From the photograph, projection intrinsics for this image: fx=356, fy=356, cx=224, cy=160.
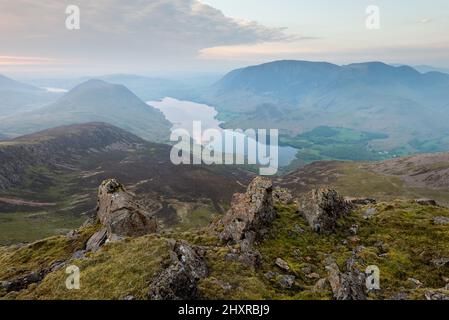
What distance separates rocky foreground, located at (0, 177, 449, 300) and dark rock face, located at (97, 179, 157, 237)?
172 mm

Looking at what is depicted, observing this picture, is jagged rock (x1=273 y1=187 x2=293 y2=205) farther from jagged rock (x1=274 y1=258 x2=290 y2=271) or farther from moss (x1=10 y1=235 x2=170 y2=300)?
moss (x1=10 y1=235 x2=170 y2=300)

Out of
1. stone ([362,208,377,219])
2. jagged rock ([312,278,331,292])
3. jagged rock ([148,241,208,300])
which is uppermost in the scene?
jagged rock ([148,241,208,300])

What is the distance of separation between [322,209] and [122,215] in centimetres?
3185

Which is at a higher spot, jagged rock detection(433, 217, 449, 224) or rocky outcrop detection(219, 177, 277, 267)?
rocky outcrop detection(219, 177, 277, 267)

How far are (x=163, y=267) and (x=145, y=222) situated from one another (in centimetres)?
2593

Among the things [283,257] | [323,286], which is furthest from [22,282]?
[323,286]

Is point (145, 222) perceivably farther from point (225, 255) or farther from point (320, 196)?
point (320, 196)

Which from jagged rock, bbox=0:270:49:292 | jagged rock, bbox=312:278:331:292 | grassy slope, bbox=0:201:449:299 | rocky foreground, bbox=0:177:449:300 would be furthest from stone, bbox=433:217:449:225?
jagged rock, bbox=0:270:49:292

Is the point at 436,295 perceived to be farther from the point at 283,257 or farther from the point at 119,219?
the point at 119,219

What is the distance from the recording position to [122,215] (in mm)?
55094

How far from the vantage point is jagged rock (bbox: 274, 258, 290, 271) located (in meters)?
41.4

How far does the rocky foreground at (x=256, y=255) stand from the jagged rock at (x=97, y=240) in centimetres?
20

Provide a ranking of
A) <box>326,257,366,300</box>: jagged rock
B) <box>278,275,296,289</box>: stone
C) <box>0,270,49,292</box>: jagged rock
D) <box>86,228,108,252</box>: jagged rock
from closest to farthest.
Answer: <box>326,257,366,300</box>: jagged rock
<box>278,275,296,289</box>: stone
<box>0,270,49,292</box>: jagged rock
<box>86,228,108,252</box>: jagged rock
